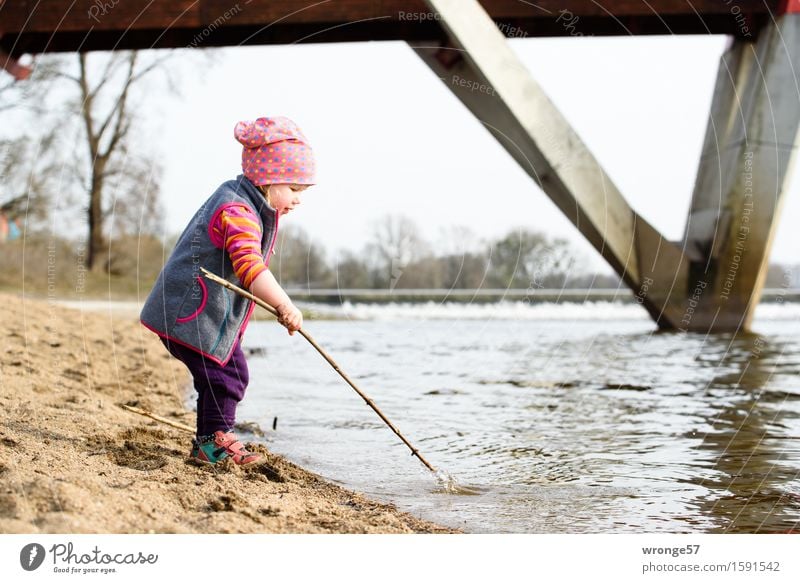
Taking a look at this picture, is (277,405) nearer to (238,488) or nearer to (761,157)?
(238,488)

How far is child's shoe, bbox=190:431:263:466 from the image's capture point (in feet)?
8.64

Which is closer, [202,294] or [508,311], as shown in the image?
[202,294]

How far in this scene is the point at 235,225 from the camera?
2.53 m

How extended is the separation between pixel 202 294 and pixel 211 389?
294 millimetres

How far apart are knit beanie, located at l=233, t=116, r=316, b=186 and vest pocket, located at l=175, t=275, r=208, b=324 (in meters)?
0.36

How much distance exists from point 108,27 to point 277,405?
3.49 m

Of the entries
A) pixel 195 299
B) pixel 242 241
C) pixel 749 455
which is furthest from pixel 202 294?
pixel 749 455

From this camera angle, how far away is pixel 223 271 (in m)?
2.64

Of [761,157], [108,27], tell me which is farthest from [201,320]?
[761,157]
